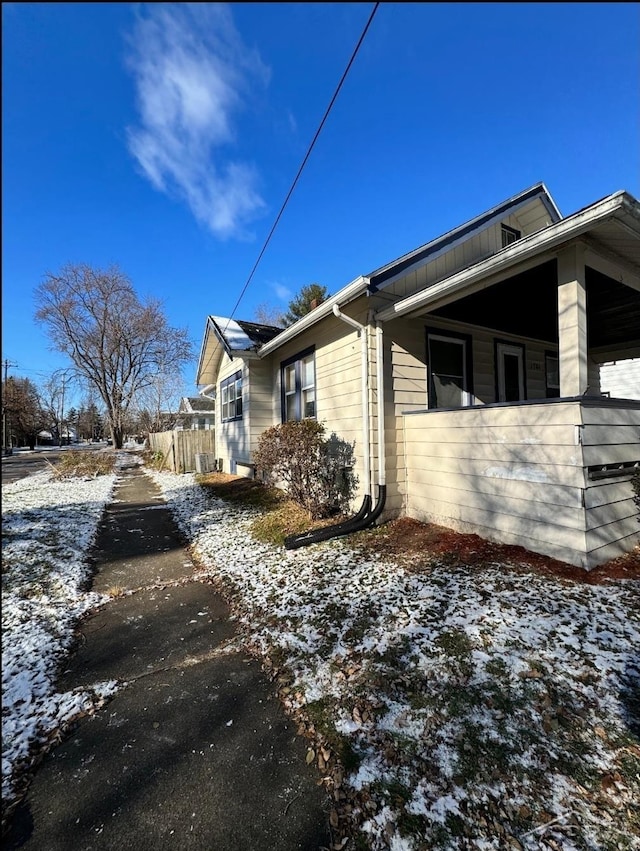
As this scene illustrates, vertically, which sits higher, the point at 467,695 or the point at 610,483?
the point at 610,483

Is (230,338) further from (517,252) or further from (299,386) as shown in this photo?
(517,252)

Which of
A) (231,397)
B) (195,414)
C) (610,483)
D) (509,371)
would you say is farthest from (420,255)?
(195,414)

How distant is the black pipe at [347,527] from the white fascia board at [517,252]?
99.6 inches

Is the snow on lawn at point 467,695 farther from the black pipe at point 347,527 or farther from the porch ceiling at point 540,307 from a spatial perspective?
the porch ceiling at point 540,307

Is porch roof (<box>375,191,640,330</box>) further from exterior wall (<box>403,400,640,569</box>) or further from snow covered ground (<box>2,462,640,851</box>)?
snow covered ground (<box>2,462,640,851</box>)

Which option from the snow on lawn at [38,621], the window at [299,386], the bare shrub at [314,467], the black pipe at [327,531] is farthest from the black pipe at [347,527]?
the window at [299,386]

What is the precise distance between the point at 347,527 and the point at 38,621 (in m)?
3.51

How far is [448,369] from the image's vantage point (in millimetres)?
7117

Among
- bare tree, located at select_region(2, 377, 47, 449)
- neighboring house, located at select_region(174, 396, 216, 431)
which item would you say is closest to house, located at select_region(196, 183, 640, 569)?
neighboring house, located at select_region(174, 396, 216, 431)

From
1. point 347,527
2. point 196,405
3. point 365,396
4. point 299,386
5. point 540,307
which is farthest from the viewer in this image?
point 196,405

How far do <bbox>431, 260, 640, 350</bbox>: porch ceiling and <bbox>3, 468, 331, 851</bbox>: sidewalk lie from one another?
5.18 metres

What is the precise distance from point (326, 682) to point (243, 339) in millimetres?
8403

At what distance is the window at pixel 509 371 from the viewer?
800cm

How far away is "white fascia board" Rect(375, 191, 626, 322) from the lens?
3.87 meters
